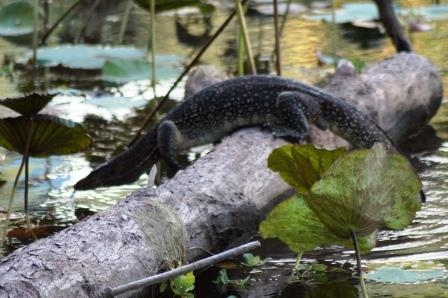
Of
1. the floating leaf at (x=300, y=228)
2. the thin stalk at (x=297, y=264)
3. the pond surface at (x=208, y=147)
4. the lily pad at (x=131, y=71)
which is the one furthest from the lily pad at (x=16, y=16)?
the floating leaf at (x=300, y=228)

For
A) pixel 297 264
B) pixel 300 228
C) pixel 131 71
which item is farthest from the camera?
pixel 131 71

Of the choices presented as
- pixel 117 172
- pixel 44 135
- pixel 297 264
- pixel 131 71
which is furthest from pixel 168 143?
pixel 131 71

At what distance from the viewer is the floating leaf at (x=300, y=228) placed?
2.99 meters

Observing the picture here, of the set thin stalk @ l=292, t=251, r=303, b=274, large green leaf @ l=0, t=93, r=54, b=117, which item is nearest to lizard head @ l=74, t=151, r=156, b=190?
large green leaf @ l=0, t=93, r=54, b=117

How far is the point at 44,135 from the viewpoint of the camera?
3.80 m

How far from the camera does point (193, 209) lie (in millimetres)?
3535

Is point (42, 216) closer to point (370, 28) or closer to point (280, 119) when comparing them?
point (280, 119)

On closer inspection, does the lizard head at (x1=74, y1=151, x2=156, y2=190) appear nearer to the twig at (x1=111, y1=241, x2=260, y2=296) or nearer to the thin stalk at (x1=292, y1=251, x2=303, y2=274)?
the thin stalk at (x1=292, y1=251, x2=303, y2=274)

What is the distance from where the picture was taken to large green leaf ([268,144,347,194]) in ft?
9.90

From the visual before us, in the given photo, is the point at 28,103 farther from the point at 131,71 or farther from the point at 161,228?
the point at 131,71

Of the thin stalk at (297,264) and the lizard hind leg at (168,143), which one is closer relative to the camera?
the thin stalk at (297,264)

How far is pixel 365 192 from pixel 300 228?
1.25ft

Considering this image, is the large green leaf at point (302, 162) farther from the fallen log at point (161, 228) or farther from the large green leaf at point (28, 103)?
the large green leaf at point (28, 103)

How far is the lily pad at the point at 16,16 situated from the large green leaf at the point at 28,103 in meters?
4.91
